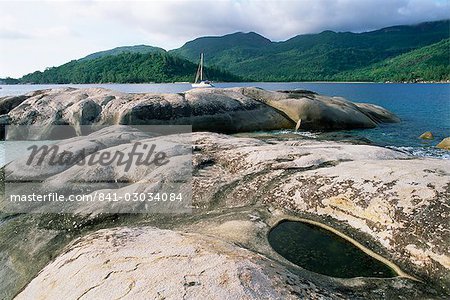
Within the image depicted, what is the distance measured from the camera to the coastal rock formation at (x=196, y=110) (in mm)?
28406

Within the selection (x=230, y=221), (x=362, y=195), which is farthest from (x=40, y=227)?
(x=362, y=195)

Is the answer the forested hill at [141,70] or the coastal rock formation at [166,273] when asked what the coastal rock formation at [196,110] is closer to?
the coastal rock formation at [166,273]

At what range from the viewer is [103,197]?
11.5 metres

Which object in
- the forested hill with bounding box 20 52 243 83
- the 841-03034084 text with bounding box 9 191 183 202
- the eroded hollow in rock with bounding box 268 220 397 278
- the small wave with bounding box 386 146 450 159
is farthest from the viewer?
the forested hill with bounding box 20 52 243 83

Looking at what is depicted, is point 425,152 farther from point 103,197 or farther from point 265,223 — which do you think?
point 103,197

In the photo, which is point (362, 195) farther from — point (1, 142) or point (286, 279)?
point (1, 142)

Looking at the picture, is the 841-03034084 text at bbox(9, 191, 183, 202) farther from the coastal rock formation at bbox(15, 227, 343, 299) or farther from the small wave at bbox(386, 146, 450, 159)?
the small wave at bbox(386, 146, 450, 159)

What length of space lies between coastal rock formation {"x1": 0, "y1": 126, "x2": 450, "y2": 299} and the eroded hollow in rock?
31 centimetres

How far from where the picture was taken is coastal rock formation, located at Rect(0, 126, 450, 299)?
575 centimetres

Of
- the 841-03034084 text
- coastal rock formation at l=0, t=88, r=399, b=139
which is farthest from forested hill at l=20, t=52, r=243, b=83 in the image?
the 841-03034084 text

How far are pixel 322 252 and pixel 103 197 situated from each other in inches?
268

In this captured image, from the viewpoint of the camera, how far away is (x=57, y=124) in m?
30.4

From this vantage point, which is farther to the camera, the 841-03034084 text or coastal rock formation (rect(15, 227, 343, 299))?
the 841-03034084 text

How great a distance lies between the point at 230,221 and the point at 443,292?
4.49 meters
